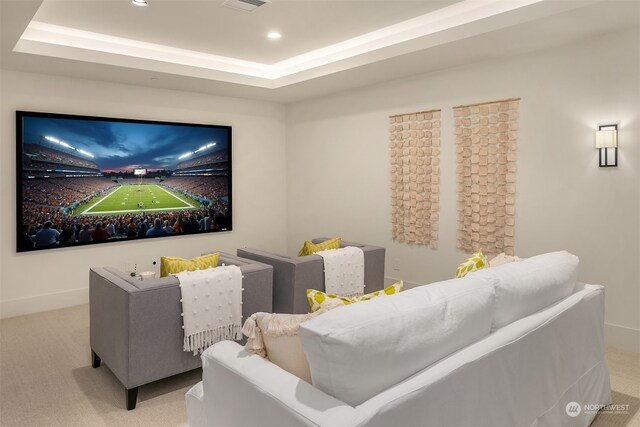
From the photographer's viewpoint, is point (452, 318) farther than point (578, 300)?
No

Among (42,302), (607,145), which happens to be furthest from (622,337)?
(42,302)

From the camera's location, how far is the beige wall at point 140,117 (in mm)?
4637

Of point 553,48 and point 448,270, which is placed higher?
point 553,48

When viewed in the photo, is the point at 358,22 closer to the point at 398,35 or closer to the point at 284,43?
the point at 398,35

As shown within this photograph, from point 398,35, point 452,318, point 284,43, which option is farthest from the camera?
point 284,43

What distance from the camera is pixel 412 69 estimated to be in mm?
4793

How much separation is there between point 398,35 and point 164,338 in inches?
134

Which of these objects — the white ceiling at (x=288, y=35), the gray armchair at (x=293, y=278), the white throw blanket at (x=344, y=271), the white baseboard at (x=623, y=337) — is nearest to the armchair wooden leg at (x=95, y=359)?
the gray armchair at (x=293, y=278)

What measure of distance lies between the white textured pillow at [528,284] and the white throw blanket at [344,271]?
5.97ft

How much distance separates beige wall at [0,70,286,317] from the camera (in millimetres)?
4637

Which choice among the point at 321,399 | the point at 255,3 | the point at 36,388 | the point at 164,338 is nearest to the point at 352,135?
the point at 255,3

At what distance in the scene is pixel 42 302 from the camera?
4832 millimetres

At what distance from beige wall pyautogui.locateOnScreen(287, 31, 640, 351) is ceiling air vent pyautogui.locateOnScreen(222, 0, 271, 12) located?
2.11 metres

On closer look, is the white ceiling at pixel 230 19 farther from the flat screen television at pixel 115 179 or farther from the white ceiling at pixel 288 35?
the flat screen television at pixel 115 179
